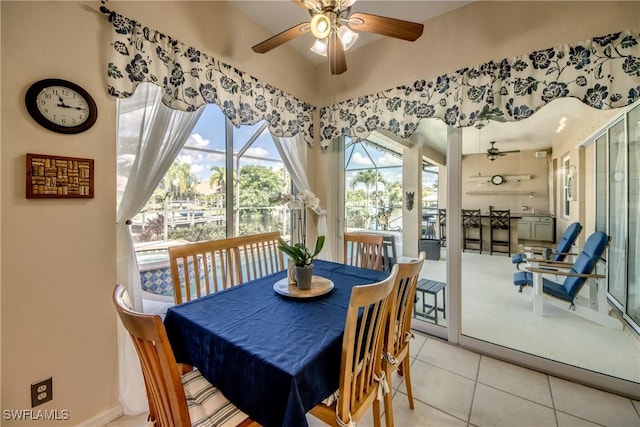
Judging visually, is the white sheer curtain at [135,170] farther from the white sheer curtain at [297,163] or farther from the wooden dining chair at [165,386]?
the white sheer curtain at [297,163]

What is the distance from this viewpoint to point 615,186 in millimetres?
2146

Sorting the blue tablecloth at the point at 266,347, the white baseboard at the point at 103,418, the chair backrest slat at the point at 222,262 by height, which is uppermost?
the chair backrest slat at the point at 222,262

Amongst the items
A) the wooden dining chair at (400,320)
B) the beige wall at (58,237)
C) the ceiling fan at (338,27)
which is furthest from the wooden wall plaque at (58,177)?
the wooden dining chair at (400,320)

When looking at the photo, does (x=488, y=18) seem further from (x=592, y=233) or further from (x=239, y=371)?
(x=239, y=371)

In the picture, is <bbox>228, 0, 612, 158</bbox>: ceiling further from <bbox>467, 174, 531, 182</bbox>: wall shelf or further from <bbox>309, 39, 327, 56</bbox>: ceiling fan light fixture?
<bbox>309, 39, 327, 56</bbox>: ceiling fan light fixture

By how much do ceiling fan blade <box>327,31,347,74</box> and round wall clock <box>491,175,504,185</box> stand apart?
198cm

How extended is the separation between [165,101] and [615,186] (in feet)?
12.0

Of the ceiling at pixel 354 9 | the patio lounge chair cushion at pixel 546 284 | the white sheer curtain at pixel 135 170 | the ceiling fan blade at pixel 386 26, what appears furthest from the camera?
the patio lounge chair cushion at pixel 546 284

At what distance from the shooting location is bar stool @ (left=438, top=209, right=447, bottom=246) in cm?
239

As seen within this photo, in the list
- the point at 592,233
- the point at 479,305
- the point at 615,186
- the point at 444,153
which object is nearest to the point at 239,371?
the point at 444,153

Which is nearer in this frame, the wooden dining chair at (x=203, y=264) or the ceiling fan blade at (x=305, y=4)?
the ceiling fan blade at (x=305, y=4)

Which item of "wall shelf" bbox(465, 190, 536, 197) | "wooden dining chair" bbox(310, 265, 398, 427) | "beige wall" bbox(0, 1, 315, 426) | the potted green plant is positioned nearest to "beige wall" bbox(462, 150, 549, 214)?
"wall shelf" bbox(465, 190, 536, 197)

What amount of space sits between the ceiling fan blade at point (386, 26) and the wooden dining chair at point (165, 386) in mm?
1702

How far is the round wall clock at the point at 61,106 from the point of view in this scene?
1280 mm
